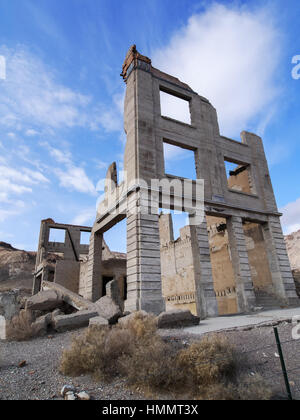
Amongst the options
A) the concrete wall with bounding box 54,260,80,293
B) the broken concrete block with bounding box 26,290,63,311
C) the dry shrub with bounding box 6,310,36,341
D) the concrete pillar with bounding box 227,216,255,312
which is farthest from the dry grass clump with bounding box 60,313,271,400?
the concrete wall with bounding box 54,260,80,293

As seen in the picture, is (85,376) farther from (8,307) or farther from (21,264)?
(21,264)

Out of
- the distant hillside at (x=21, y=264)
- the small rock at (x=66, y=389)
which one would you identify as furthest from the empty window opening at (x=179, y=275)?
the distant hillside at (x=21, y=264)

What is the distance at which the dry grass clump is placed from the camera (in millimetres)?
3354

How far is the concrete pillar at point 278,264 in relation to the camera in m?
12.8

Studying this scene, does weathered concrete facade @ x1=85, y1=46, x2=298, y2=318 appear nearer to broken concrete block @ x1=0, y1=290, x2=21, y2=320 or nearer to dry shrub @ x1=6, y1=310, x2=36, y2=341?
dry shrub @ x1=6, y1=310, x2=36, y2=341

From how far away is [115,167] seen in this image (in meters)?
14.4

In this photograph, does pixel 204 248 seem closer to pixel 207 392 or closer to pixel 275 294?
pixel 275 294

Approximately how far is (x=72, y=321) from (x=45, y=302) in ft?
7.49

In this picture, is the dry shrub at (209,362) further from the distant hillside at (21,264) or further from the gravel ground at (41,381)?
the distant hillside at (21,264)

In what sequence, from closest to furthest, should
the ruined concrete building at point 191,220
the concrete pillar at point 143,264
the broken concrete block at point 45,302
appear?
the broken concrete block at point 45,302 < the concrete pillar at point 143,264 < the ruined concrete building at point 191,220

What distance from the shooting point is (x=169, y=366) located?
147 inches

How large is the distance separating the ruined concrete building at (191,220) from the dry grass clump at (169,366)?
14.3ft
